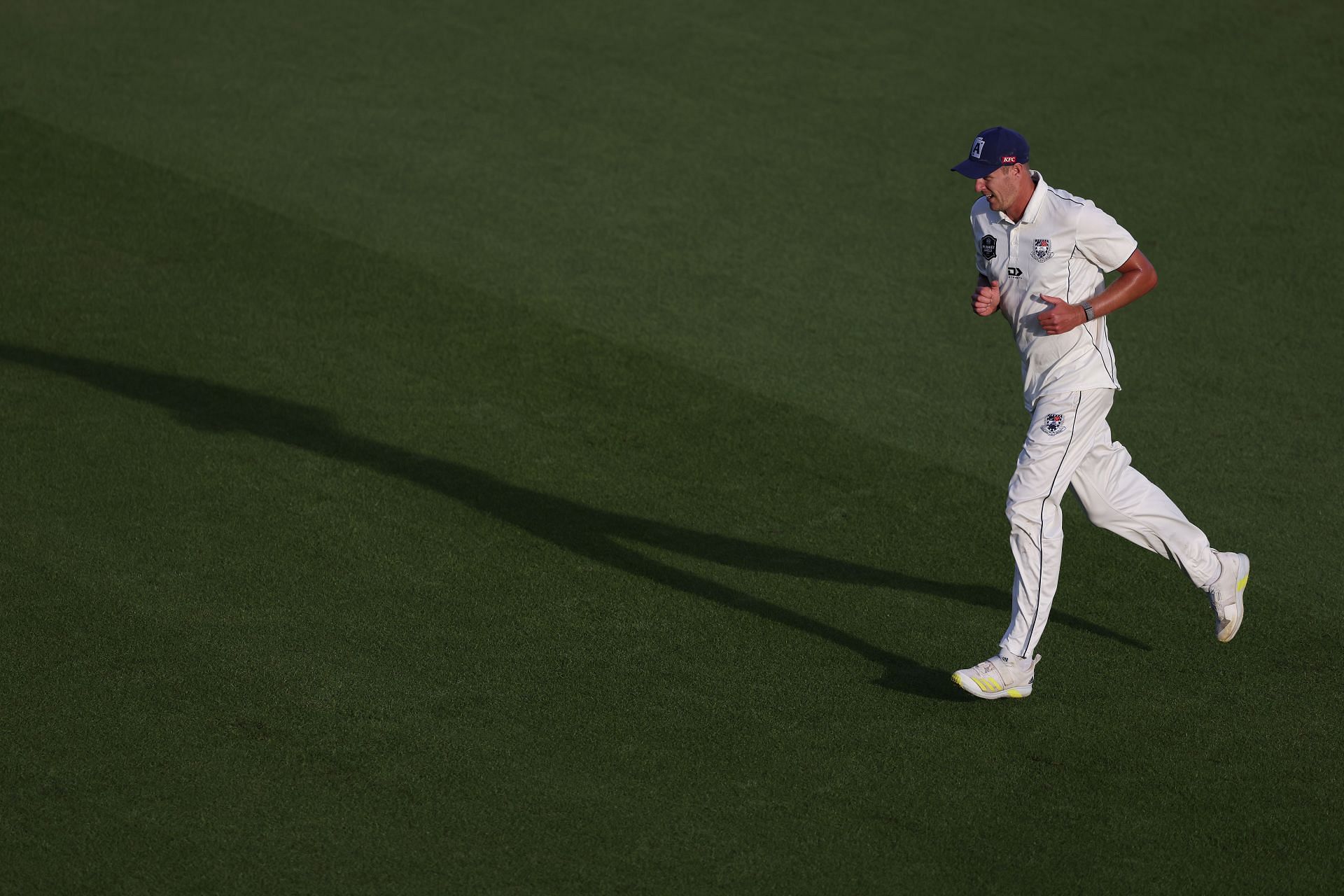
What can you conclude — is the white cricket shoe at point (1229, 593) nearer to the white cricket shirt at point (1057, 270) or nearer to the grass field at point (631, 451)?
the grass field at point (631, 451)

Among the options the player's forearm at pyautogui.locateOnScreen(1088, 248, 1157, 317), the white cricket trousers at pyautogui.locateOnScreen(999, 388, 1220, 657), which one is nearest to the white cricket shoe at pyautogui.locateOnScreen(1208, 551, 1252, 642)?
the white cricket trousers at pyautogui.locateOnScreen(999, 388, 1220, 657)

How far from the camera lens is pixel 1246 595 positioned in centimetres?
701

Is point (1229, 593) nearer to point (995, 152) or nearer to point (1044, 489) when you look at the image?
point (1044, 489)

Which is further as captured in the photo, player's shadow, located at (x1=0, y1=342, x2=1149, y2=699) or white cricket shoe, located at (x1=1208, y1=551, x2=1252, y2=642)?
player's shadow, located at (x1=0, y1=342, x2=1149, y2=699)

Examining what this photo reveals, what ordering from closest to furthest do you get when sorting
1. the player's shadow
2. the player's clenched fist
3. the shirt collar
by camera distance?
the shirt collar → the player's clenched fist → the player's shadow

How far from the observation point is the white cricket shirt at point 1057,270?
236 inches

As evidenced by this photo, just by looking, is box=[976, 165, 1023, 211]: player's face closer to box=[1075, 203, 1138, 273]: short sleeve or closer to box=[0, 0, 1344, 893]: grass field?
box=[1075, 203, 1138, 273]: short sleeve

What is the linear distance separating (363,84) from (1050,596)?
28.1 feet

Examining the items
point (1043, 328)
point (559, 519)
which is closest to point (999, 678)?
point (1043, 328)

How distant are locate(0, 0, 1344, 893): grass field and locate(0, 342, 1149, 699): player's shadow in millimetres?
35

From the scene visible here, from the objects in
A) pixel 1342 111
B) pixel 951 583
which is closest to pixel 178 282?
pixel 951 583

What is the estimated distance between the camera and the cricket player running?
5.98m

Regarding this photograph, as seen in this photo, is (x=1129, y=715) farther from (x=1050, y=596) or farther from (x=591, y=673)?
(x=591, y=673)

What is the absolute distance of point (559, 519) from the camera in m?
7.52
